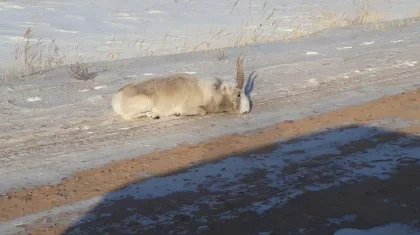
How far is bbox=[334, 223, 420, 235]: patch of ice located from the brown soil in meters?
0.17

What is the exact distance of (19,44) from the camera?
69.2 ft

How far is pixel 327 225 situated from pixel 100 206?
2.41 m

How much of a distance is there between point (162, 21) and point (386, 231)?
21.6 m

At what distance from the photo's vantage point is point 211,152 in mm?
9680

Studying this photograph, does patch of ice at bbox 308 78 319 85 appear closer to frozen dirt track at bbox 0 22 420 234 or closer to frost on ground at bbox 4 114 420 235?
frozen dirt track at bbox 0 22 420 234

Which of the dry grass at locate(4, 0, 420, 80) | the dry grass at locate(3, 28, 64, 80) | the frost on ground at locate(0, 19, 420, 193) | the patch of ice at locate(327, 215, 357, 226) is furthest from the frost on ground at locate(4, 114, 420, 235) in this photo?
the dry grass at locate(3, 28, 64, 80)

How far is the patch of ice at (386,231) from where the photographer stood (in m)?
6.79

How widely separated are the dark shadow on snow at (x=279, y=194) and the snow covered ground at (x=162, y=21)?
9.59 metres

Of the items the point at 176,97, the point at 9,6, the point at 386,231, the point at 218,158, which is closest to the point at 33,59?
the point at 176,97

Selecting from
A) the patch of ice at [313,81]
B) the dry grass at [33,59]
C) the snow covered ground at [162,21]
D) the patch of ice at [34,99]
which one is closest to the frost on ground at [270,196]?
the patch of ice at [313,81]

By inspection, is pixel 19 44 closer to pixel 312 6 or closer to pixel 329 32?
pixel 329 32

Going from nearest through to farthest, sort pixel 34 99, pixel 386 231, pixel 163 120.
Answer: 1. pixel 386 231
2. pixel 163 120
3. pixel 34 99

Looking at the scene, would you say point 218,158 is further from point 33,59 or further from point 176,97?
point 33,59

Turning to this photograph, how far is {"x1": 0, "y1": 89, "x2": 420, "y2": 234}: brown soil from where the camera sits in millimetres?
7332
